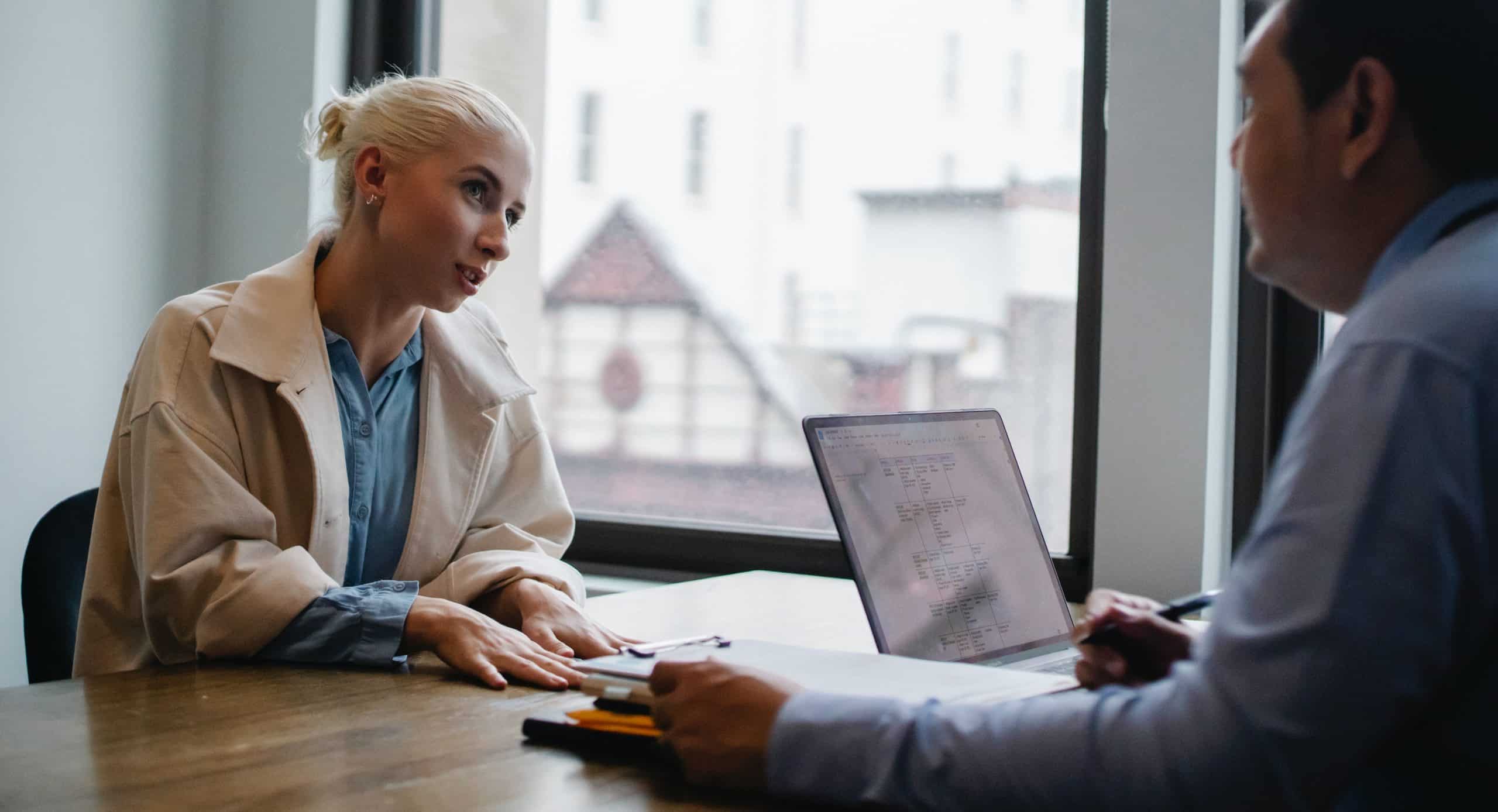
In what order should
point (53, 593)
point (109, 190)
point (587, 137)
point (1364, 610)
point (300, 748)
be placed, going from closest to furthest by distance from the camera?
point (1364, 610)
point (300, 748)
point (53, 593)
point (109, 190)
point (587, 137)

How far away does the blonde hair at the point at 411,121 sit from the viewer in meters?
1.66

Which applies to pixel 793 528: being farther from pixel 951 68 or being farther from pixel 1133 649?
pixel 1133 649

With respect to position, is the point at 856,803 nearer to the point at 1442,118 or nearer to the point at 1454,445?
the point at 1454,445

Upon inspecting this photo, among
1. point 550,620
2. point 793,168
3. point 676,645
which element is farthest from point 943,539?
point 793,168

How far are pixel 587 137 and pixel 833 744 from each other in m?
2.05

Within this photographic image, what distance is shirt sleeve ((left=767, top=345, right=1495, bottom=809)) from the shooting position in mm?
615

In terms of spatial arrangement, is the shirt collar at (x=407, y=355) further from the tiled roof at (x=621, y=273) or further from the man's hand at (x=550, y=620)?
the tiled roof at (x=621, y=273)

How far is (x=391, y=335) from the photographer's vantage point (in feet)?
5.59

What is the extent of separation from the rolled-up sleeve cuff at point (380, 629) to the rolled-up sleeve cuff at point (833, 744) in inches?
23.2

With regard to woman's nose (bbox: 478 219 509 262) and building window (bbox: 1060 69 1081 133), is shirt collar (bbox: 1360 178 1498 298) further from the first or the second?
building window (bbox: 1060 69 1081 133)

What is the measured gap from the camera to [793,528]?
2.47m

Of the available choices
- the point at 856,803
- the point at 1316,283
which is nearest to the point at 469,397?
the point at 856,803

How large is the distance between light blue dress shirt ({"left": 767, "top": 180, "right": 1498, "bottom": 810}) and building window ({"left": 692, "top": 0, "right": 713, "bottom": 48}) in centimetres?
199

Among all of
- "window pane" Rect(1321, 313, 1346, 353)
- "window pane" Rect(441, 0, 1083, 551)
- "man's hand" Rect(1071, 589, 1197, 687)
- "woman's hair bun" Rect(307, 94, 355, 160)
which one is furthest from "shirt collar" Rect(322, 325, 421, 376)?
"window pane" Rect(1321, 313, 1346, 353)
